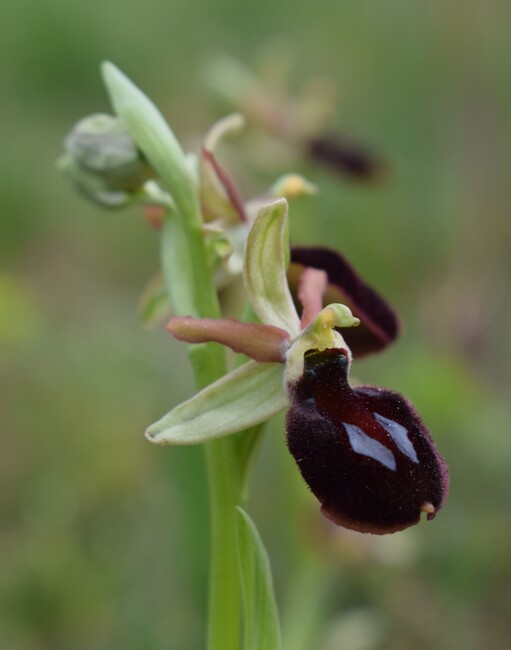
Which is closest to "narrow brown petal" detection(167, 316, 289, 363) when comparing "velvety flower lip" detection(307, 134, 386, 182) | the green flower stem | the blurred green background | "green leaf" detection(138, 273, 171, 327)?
the green flower stem

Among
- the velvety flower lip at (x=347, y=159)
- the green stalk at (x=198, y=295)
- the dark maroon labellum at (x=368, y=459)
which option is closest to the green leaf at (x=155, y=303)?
the green stalk at (x=198, y=295)

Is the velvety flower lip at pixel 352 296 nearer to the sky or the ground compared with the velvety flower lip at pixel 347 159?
nearer to the ground

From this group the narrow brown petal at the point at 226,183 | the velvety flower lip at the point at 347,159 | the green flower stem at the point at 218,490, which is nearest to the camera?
the green flower stem at the point at 218,490

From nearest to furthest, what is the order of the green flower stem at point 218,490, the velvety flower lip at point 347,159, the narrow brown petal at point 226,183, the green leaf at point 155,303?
the green flower stem at point 218,490, the narrow brown petal at point 226,183, the green leaf at point 155,303, the velvety flower lip at point 347,159

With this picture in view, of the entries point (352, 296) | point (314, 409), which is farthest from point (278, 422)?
point (314, 409)

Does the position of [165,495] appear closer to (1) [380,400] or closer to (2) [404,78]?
(1) [380,400]

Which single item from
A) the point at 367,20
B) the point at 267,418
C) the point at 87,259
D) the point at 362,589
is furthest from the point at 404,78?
the point at 267,418

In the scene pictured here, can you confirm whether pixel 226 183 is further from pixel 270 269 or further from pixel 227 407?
pixel 227 407

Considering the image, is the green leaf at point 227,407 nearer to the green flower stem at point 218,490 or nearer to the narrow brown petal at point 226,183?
the green flower stem at point 218,490
